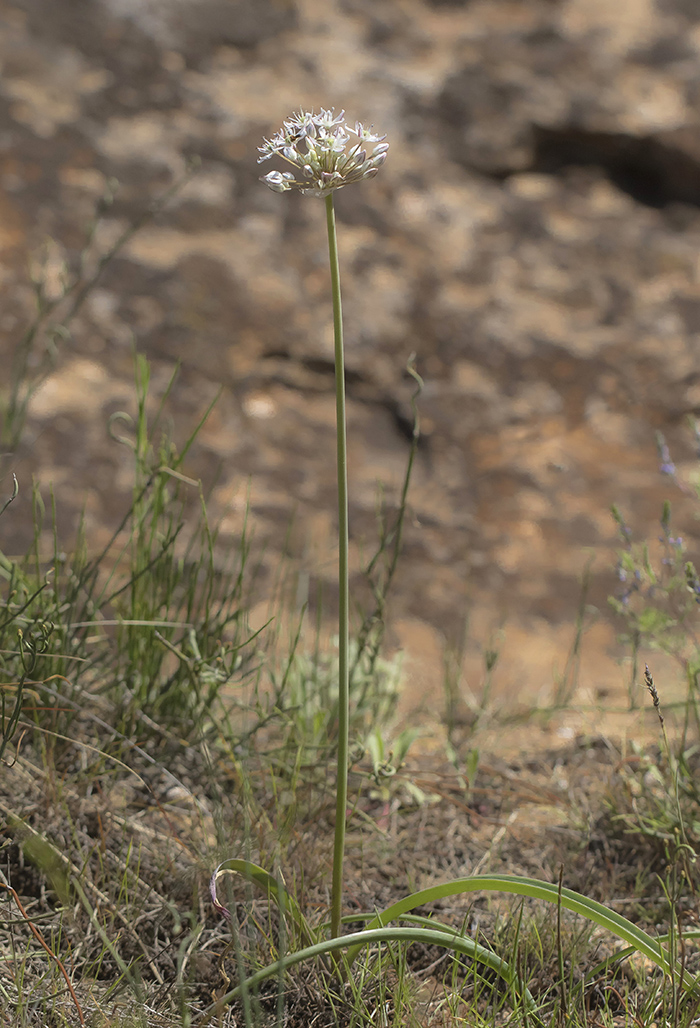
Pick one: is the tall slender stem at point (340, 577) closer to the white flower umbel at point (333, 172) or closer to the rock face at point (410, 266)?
the white flower umbel at point (333, 172)

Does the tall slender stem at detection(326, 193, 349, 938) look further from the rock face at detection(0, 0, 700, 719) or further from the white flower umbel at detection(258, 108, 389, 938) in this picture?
the rock face at detection(0, 0, 700, 719)

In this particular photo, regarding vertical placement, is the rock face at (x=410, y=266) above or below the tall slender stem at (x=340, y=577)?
above

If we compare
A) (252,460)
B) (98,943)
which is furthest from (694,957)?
(252,460)

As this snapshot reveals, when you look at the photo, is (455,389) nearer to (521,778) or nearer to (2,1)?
(521,778)

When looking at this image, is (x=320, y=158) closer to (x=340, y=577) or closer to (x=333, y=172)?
(x=333, y=172)

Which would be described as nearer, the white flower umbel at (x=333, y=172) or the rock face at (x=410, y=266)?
the white flower umbel at (x=333, y=172)

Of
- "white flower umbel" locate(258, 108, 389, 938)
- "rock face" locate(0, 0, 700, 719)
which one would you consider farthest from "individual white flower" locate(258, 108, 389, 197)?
"rock face" locate(0, 0, 700, 719)

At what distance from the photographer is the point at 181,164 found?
2461mm

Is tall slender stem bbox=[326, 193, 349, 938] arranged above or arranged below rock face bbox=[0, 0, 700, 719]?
below

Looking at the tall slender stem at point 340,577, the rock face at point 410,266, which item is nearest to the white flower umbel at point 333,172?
the tall slender stem at point 340,577

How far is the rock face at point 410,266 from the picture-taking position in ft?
6.59

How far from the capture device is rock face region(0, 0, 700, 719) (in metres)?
2.01

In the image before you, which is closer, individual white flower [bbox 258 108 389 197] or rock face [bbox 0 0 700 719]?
individual white flower [bbox 258 108 389 197]

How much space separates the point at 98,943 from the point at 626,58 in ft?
10.7
